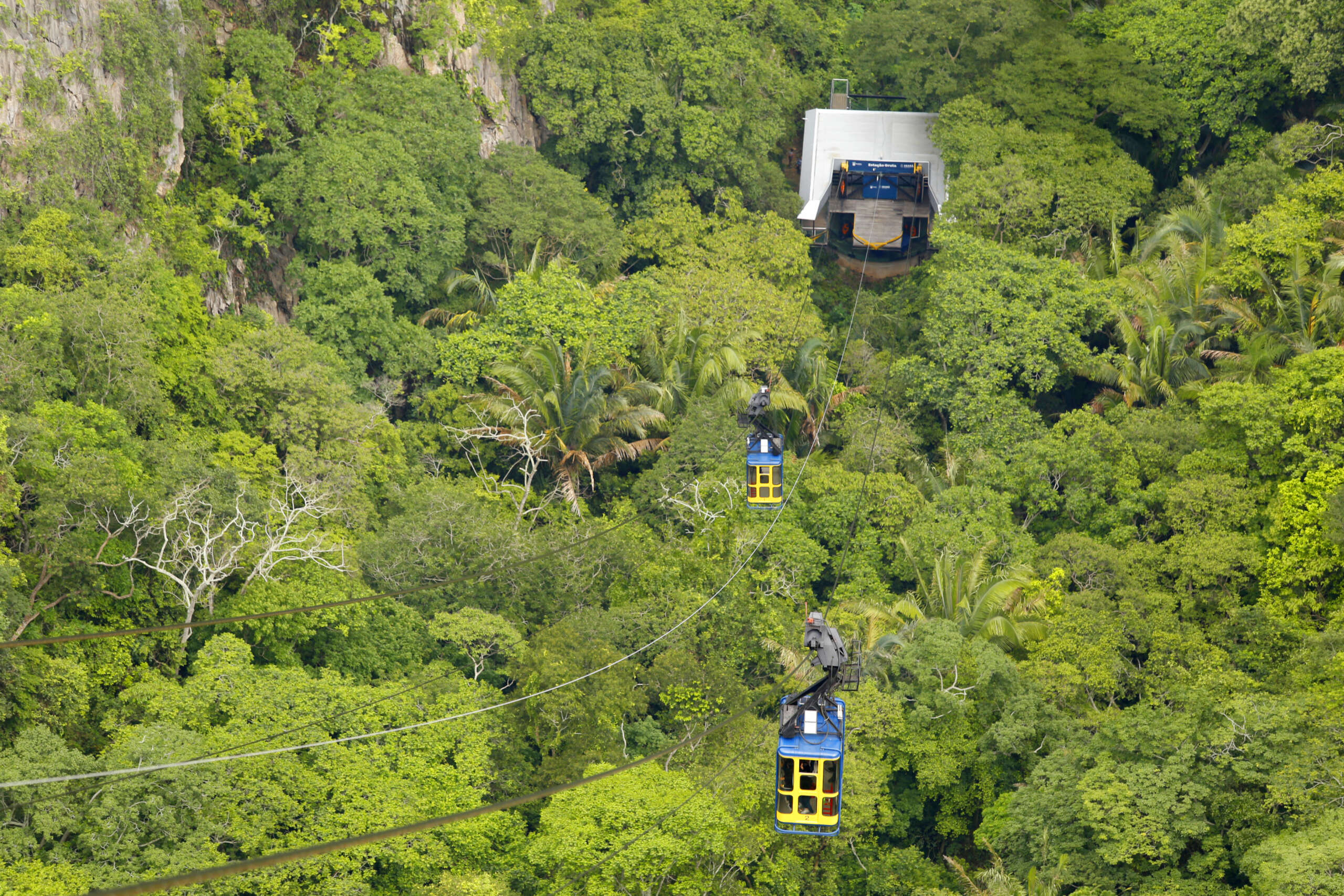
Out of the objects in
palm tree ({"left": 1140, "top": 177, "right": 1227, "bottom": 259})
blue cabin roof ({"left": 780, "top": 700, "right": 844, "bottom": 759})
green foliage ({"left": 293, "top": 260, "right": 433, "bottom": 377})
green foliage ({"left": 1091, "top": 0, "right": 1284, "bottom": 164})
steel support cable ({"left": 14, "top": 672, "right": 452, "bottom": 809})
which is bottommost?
steel support cable ({"left": 14, "top": 672, "right": 452, "bottom": 809})

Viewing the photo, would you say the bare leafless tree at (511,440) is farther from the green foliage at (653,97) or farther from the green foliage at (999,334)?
the green foliage at (653,97)

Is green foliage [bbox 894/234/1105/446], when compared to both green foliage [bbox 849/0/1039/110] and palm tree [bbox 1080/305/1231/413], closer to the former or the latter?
palm tree [bbox 1080/305/1231/413]

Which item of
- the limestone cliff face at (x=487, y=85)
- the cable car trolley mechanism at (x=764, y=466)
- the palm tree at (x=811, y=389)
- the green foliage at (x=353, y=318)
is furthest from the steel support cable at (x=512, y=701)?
the limestone cliff face at (x=487, y=85)

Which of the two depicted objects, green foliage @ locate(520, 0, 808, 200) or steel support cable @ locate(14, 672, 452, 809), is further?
green foliage @ locate(520, 0, 808, 200)

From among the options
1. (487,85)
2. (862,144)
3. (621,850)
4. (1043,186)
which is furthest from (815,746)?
(862,144)

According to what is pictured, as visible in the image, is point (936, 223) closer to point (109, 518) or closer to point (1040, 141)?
point (1040, 141)

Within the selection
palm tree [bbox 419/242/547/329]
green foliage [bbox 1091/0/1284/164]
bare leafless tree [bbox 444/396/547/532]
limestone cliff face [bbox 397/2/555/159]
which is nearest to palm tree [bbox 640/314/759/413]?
bare leafless tree [bbox 444/396/547/532]

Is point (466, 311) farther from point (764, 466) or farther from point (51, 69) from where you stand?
point (764, 466)
